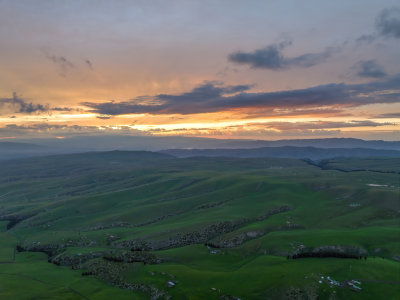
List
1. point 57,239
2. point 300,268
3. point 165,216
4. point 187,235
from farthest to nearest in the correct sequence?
point 165,216, point 57,239, point 187,235, point 300,268

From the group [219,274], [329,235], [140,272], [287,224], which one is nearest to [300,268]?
[219,274]

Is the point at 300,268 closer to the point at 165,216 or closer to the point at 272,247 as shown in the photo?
the point at 272,247

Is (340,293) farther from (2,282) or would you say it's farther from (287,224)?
(2,282)

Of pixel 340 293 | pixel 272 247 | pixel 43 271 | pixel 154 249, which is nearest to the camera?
pixel 340 293

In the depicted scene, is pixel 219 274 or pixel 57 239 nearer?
pixel 219 274

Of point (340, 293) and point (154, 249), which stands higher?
point (340, 293)

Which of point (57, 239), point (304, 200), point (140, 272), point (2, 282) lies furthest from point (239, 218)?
point (2, 282)

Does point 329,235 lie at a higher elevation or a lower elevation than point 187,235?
higher

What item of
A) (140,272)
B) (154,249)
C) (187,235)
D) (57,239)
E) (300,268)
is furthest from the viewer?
(57,239)

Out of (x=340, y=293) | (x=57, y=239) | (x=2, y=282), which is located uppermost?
(x=340, y=293)
